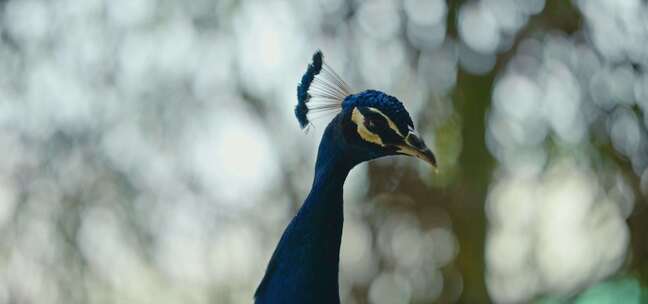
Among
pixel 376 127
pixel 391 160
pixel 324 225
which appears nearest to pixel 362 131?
pixel 376 127

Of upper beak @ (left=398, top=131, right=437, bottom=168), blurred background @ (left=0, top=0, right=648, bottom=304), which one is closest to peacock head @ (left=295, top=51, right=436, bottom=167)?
upper beak @ (left=398, top=131, right=437, bottom=168)

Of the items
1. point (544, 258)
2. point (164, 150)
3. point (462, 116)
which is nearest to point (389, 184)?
point (462, 116)

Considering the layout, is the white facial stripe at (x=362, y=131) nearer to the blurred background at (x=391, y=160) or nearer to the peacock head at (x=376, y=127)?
the peacock head at (x=376, y=127)

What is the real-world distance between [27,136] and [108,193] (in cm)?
32

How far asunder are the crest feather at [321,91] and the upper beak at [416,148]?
194 millimetres

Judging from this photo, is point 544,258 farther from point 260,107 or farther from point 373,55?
Result: point 260,107

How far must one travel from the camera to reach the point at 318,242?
1163 millimetres

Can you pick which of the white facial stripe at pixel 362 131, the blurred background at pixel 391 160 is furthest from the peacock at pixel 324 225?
the blurred background at pixel 391 160

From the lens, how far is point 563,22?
8.95ft

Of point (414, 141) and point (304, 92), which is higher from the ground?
point (304, 92)

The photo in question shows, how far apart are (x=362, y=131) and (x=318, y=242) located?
6.6 inches

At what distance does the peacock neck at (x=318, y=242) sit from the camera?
1.16 meters

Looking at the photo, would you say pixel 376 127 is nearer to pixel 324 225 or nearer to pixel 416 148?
pixel 416 148

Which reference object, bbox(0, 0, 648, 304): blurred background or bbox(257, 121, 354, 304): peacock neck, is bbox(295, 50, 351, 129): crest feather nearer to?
bbox(257, 121, 354, 304): peacock neck
